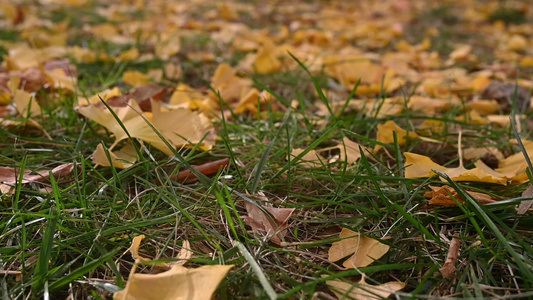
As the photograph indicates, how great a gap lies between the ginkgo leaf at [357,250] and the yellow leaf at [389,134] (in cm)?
35

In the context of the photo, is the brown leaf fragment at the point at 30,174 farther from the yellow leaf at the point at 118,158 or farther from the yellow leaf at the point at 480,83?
the yellow leaf at the point at 480,83

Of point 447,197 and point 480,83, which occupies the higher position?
point 447,197

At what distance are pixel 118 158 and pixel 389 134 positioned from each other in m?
0.59

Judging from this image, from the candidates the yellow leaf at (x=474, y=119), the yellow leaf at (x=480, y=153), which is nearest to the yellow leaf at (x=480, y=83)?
the yellow leaf at (x=474, y=119)

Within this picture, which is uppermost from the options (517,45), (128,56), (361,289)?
(361,289)

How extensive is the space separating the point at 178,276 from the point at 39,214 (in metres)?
0.27

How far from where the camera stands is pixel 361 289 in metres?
0.59

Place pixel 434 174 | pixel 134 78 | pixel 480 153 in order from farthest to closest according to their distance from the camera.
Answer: pixel 134 78
pixel 480 153
pixel 434 174

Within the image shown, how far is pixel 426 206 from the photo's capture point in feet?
2.61

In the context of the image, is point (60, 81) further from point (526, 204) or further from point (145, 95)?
point (526, 204)

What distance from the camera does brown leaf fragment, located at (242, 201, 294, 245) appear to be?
0.72 meters

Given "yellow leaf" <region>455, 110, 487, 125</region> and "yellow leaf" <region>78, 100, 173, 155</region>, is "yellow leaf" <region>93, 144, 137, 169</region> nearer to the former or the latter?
"yellow leaf" <region>78, 100, 173, 155</region>

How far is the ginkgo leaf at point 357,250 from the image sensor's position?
67 cm

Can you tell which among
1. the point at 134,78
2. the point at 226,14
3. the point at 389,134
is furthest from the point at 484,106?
the point at 226,14
